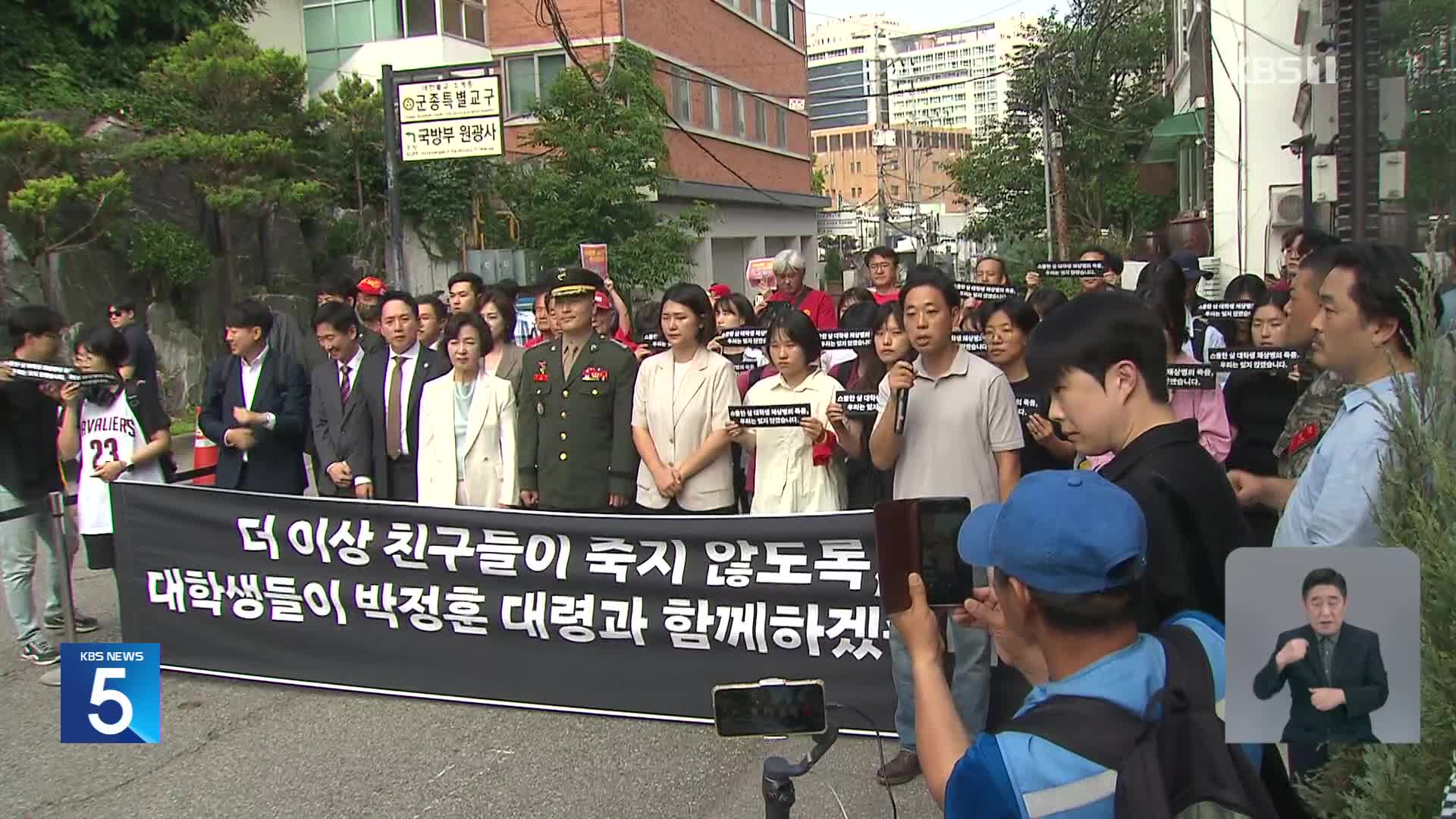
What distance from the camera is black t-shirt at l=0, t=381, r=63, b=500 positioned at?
20.7 ft

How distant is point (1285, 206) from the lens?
1498cm

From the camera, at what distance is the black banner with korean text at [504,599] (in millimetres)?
4977

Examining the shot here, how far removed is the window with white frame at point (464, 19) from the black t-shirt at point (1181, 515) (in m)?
26.8

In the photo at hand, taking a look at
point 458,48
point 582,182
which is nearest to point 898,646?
point 582,182

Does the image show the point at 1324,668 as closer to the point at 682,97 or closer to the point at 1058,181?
the point at 1058,181

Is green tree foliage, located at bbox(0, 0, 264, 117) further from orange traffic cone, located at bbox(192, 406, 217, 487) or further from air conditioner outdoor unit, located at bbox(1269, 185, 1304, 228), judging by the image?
air conditioner outdoor unit, located at bbox(1269, 185, 1304, 228)

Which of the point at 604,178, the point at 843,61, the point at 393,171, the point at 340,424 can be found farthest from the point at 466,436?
the point at 843,61

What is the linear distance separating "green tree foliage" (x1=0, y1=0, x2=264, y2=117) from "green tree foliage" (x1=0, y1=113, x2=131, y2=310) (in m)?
1.82

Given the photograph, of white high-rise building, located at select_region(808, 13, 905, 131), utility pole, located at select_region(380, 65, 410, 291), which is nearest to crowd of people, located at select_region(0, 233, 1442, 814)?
utility pole, located at select_region(380, 65, 410, 291)

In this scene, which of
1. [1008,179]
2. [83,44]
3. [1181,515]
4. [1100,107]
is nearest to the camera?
[1181,515]

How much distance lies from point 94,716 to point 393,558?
88.3 inches

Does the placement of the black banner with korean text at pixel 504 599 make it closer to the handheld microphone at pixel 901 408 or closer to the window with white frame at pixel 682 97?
the handheld microphone at pixel 901 408

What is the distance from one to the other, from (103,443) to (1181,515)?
5868 millimetres

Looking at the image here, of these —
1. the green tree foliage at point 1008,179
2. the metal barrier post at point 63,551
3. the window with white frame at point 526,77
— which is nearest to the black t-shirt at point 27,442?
the metal barrier post at point 63,551
